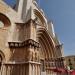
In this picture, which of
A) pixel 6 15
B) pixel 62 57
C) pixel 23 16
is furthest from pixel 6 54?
pixel 62 57

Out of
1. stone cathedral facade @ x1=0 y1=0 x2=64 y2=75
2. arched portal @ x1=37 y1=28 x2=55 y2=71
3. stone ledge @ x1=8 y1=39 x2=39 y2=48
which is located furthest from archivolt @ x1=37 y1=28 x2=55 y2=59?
stone ledge @ x1=8 y1=39 x2=39 y2=48

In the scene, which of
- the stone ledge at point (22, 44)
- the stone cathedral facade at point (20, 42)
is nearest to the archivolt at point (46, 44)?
the stone cathedral facade at point (20, 42)

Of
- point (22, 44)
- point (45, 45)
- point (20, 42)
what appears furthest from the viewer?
point (45, 45)

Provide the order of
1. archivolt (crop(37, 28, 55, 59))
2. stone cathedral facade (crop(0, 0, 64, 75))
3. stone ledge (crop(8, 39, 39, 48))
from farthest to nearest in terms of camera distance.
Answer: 1. archivolt (crop(37, 28, 55, 59))
2. stone ledge (crop(8, 39, 39, 48))
3. stone cathedral facade (crop(0, 0, 64, 75))

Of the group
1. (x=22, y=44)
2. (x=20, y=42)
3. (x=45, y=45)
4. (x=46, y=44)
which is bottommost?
(x=22, y=44)

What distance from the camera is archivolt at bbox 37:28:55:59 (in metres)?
14.3

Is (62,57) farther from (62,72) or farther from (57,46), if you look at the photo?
Result: (62,72)

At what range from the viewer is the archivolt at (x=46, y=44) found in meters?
14.3

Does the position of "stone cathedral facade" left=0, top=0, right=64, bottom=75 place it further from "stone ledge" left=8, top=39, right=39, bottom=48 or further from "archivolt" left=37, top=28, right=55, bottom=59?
"archivolt" left=37, top=28, right=55, bottom=59

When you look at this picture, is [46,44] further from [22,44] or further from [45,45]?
[22,44]

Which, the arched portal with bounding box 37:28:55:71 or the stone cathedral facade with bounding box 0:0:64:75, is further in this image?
the arched portal with bounding box 37:28:55:71

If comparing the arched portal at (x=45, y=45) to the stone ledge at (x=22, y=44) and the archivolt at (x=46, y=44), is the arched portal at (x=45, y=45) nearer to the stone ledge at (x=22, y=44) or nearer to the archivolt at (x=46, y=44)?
the archivolt at (x=46, y=44)

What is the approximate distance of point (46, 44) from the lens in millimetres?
14742

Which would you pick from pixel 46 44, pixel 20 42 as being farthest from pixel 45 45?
pixel 20 42
